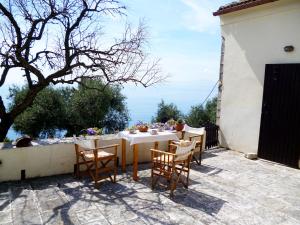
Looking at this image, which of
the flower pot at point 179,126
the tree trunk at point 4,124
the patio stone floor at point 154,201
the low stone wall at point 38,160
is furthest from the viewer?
the tree trunk at point 4,124

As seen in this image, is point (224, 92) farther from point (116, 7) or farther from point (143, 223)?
point (143, 223)

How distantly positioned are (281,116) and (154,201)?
153 inches

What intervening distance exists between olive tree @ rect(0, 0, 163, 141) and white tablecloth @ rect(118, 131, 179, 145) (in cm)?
272

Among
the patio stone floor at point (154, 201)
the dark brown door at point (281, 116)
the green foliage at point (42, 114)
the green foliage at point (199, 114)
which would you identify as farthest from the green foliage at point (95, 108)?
the patio stone floor at point (154, 201)

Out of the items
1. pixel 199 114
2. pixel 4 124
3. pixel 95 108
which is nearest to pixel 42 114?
pixel 95 108

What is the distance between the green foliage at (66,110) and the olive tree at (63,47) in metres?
5.98

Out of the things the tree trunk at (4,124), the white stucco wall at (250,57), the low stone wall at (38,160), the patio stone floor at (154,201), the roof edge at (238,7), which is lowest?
the patio stone floor at (154,201)

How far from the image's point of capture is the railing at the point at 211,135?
7.77 m

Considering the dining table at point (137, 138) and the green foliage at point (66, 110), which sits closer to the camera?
the dining table at point (137, 138)

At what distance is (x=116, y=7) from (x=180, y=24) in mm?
2734

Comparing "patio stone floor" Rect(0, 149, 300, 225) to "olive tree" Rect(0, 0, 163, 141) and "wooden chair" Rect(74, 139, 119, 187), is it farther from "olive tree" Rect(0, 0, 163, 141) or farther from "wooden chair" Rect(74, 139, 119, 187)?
"olive tree" Rect(0, 0, 163, 141)

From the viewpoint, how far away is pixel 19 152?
4.91m

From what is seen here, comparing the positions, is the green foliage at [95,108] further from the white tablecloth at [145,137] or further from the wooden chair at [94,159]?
the wooden chair at [94,159]

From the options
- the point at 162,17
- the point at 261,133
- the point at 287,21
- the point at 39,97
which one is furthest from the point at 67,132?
the point at 287,21
